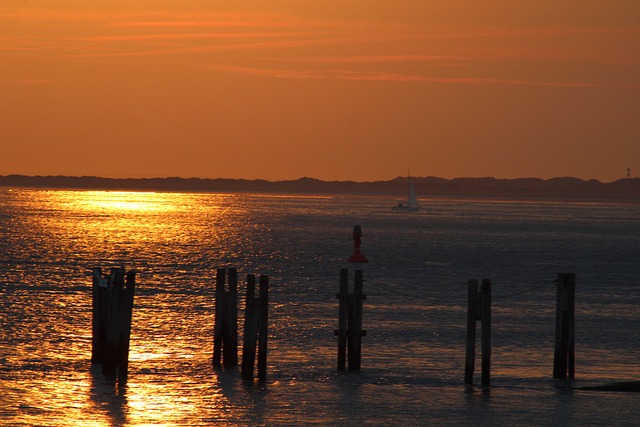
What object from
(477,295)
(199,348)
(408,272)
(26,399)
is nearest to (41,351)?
(199,348)

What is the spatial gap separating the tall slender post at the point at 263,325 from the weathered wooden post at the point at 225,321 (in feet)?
2.93

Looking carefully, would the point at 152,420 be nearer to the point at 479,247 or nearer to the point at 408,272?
the point at 408,272

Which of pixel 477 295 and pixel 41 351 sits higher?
pixel 477 295

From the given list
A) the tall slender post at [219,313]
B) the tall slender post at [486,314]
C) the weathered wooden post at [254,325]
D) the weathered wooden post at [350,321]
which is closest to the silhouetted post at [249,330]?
the weathered wooden post at [254,325]

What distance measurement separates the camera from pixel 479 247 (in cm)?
8644

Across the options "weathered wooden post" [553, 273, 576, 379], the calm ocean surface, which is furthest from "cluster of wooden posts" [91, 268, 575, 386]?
the calm ocean surface

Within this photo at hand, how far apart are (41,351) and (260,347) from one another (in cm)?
631

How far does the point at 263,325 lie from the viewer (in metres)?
22.5

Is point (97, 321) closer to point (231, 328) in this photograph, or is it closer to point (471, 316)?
point (231, 328)

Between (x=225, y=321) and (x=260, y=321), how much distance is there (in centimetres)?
160

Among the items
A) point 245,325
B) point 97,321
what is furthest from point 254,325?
point 97,321

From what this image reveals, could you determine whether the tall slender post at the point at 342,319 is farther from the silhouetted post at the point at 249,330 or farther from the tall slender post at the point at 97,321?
the tall slender post at the point at 97,321

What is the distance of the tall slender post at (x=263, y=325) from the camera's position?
2231 centimetres

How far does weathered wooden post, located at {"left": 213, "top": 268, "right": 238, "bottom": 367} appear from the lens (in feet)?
76.7
